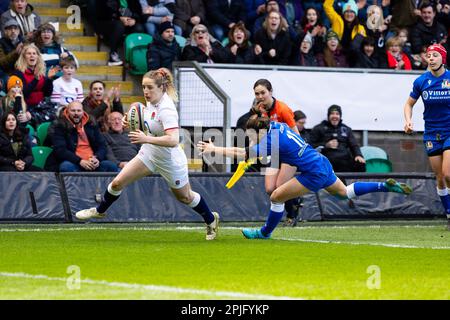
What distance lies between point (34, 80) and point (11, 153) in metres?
1.82

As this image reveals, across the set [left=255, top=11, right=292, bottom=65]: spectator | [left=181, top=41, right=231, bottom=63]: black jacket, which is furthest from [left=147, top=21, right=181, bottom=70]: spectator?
[left=255, top=11, right=292, bottom=65]: spectator

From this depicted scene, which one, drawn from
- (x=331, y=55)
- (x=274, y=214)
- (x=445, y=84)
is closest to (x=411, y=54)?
(x=331, y=55)

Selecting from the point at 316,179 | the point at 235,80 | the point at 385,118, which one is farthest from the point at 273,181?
the point at 385,118

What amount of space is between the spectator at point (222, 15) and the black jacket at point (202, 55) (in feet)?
3.72

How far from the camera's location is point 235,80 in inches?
818

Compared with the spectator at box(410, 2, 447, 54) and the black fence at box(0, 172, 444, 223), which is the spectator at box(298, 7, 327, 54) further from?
the black fence at box(0, 172, 444, 223)

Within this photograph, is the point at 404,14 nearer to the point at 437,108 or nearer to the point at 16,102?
the point at 437,108

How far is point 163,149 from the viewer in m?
13.7

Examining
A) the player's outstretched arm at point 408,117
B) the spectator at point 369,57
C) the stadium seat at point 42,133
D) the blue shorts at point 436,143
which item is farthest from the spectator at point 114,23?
the blue shorts at point 436,143

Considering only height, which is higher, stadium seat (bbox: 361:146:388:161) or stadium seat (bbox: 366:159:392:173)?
stadium seat (bbox: 361:146:388:161)

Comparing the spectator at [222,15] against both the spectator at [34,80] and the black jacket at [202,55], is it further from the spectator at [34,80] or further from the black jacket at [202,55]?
the spectator at [34,80]

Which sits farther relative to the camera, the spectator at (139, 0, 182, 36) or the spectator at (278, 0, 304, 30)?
the spectator at (278, 0, 304, 30)

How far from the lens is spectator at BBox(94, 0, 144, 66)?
21.7 meters

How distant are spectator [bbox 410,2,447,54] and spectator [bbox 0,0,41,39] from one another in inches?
333
